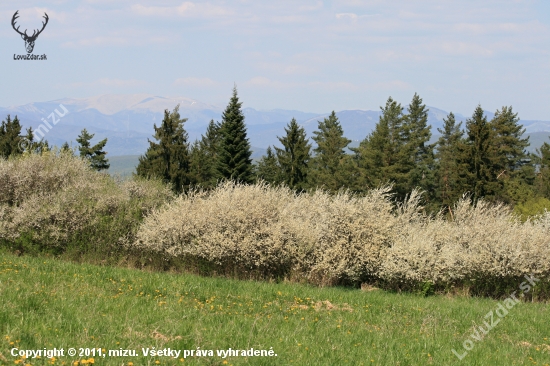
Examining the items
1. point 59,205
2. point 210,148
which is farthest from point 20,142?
point 59,205

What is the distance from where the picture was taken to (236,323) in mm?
8578

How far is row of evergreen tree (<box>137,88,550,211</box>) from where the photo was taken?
2098 inches

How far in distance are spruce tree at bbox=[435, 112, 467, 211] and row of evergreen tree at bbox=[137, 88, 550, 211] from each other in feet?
0.39

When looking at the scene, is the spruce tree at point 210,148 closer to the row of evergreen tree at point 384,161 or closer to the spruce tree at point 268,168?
the row of evergreen tree at point 384,161

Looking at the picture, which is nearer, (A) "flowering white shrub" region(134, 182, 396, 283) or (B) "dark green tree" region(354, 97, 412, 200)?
(A) "flowering white shrub" region(134, 182, 396, 283)

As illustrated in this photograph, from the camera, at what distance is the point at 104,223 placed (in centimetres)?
1980

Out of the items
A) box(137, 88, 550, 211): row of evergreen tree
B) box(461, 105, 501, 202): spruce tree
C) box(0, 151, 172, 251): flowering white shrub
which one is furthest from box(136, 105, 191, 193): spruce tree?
box(0, 151, 172, 251): flowering white shrub

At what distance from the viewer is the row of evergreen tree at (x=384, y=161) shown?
175 feet

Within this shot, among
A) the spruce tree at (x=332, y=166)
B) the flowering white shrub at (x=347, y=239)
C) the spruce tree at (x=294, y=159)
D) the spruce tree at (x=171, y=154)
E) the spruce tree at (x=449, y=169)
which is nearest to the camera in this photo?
the flowering white shrub at (x=347, y=239)

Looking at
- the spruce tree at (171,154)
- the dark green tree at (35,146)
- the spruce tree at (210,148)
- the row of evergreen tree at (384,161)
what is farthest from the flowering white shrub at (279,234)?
the spruce tree at (210,148)

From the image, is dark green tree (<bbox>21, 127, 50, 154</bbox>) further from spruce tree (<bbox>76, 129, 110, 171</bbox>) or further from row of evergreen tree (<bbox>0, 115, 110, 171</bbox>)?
spruce tree (<bbox>76, 129, 110, 171</bbox>)

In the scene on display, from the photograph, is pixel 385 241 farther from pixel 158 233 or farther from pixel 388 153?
pixel 388 153

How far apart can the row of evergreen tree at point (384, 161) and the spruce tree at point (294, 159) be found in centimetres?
12

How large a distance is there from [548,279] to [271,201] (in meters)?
10.2
